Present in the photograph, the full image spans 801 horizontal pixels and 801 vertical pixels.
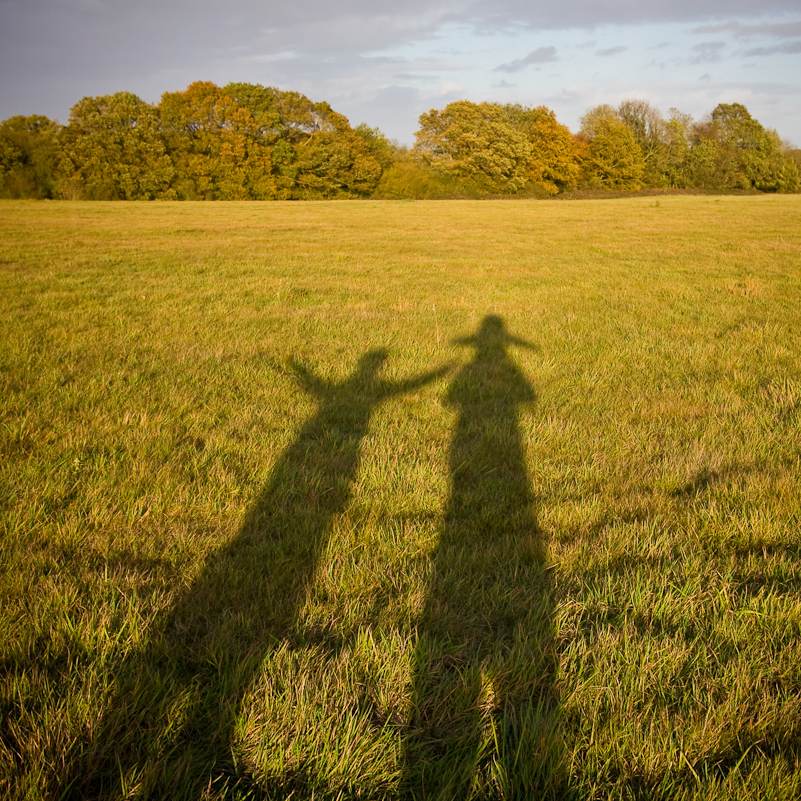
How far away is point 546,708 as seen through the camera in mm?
1799

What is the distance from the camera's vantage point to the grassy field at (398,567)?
1.65 m

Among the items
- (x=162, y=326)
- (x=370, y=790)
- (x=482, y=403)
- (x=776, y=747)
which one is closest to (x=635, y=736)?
(x=776, y=747)

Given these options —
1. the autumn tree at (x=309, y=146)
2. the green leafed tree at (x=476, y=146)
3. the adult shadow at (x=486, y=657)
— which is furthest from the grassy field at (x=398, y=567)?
the green leafed tree at (x=476, y=146)

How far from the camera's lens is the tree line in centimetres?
5316

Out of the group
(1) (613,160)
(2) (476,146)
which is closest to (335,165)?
(2) (476,146)

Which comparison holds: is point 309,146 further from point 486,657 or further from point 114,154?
point 486,657

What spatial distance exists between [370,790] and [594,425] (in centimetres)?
320

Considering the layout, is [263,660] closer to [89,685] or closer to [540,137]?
[89,685]

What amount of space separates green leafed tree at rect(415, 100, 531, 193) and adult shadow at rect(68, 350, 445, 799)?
225 ft

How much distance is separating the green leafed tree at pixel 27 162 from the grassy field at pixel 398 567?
55159mm

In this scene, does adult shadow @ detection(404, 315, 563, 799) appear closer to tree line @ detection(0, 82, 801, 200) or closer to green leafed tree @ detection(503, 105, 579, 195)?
tree line @ detection(0, 82, 801, 200)

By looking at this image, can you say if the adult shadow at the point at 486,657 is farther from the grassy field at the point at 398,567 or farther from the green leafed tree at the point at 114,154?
the green leafed tree at the point at 114,154

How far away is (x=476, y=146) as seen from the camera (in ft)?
216

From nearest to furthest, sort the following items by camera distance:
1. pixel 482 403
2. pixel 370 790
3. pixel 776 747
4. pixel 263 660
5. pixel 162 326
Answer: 1. pixel 370 790
2. pixel 776 747
3. pixel 263 660
4. pixel 482 403
5. pixel 162 326
